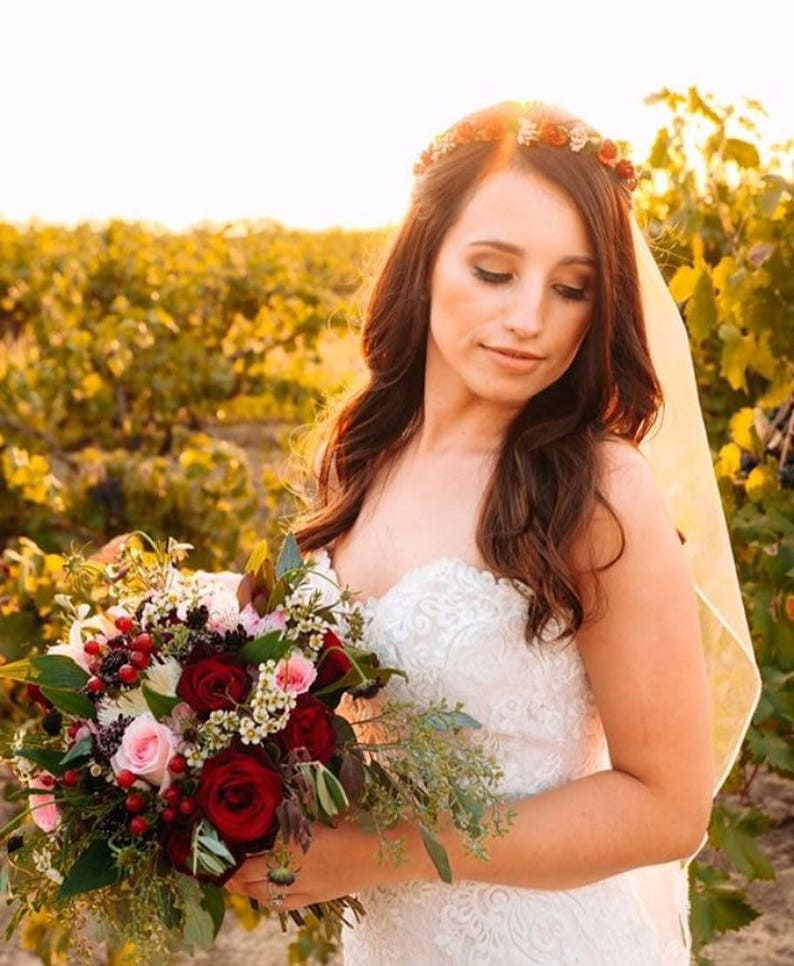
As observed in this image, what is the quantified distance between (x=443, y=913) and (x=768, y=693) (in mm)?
1435

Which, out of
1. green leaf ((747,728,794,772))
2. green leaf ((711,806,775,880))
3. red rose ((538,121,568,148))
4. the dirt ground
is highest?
red rose ((538,121,568,148))

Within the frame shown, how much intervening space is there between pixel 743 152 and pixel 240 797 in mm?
2904

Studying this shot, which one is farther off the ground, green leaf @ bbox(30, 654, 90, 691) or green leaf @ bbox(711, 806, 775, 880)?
green leaf @ bbox(30, 654, 90, 691)

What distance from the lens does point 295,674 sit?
6.31ft

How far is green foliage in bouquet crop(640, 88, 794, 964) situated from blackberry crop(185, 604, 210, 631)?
179 centimetres

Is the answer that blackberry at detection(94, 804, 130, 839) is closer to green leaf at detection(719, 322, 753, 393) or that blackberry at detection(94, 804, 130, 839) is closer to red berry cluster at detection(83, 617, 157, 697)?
red berry cluster at detection(83, 617, 157, 697)

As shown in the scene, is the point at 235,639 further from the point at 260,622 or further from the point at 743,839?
the point at 743,839

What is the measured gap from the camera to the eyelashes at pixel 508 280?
228 cm

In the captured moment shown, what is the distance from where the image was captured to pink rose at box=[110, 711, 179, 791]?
1.88 meters

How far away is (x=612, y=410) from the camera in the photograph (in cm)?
242

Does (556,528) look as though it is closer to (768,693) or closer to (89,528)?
(768,693)

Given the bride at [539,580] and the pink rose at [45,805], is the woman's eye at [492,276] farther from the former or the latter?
the pink rose at [45,805]

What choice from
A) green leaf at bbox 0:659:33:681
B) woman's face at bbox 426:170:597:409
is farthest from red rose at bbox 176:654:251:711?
woman's face at bbox 426:170:597:409

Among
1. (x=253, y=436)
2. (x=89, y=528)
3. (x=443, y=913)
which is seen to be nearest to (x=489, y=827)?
(x=443, y=913)
